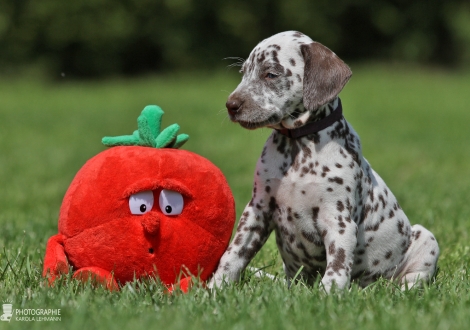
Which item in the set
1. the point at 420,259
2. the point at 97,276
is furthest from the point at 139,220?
the point at 420,259

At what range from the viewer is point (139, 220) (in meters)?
4.08

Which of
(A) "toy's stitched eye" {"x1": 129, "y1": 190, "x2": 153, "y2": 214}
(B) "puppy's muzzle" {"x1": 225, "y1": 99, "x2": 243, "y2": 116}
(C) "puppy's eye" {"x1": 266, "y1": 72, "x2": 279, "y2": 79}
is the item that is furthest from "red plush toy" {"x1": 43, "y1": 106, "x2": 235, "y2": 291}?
(C) "puppy's eye" {"x1": 266, "y1": 72, "x2": 279, "y2": 79}

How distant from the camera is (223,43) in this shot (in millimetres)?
33344

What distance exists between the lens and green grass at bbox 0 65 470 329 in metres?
3.39

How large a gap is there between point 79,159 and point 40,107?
8426 millimetres

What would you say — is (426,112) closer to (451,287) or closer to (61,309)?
(451,287)

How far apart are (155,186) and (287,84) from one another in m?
0.98

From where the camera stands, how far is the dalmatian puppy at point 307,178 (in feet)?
13.4

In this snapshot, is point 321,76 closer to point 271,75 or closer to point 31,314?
point 271,75

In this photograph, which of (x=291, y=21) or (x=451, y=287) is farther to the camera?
(x=291, y=21)

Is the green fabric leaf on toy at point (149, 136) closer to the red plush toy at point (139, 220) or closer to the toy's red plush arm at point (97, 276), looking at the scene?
the red plush toy at point (139, 220)

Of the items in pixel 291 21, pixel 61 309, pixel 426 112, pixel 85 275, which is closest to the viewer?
pixel 61 309

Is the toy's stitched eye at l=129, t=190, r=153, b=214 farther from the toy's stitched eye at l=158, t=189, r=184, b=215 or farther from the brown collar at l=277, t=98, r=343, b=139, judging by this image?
the brown collar at l=277, t=98, r=343, b=139

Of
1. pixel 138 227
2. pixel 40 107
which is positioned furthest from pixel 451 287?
pixel 40 107
